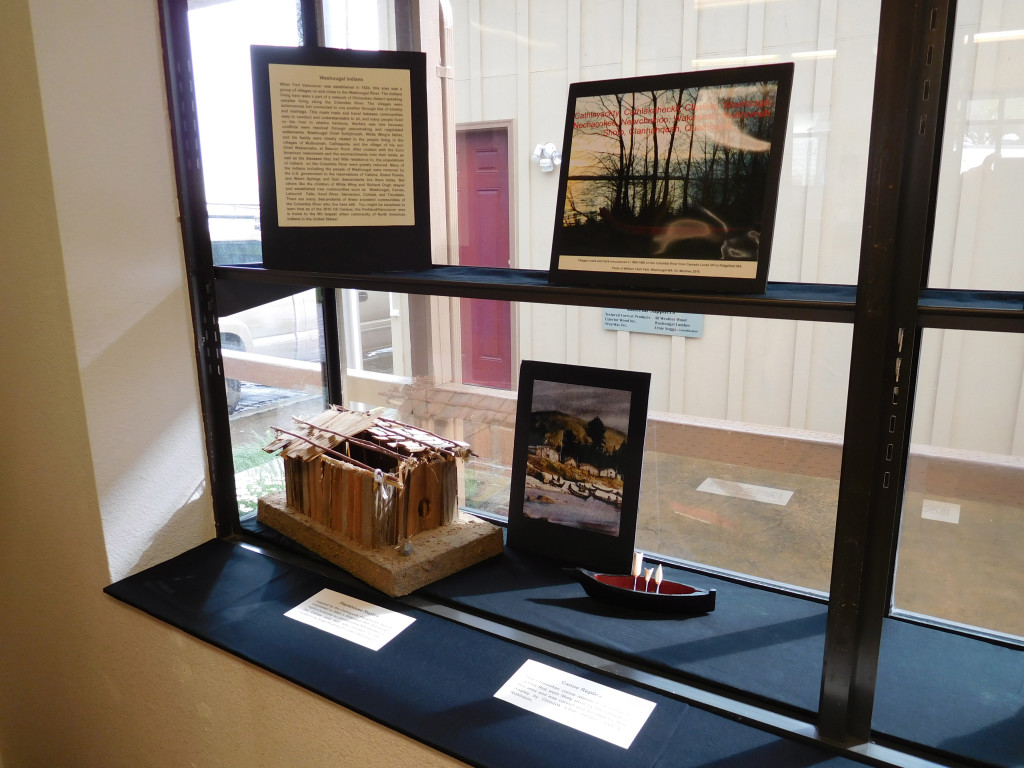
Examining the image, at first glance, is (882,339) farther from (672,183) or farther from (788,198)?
(788,198)

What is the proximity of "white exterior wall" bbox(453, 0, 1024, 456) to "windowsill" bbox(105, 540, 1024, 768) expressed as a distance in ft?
1.31

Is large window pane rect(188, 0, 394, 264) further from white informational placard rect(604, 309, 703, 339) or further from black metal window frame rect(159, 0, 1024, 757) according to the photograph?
white informational placard rect(604, 309, 703, 339)

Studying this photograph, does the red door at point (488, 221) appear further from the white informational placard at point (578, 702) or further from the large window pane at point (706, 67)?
the white informational placard at point (578, 702)

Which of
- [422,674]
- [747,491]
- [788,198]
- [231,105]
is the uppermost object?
[231,105]

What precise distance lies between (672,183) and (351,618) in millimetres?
920

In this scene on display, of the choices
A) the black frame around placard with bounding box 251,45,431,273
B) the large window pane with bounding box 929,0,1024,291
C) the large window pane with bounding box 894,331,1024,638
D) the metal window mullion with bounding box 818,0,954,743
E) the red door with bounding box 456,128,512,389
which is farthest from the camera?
the red door with bounding box 456,128,512,389

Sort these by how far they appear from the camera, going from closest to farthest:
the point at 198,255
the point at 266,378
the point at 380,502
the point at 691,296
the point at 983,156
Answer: the point at 691,296 < the point at 983,156 < the point at 380,502 < the point at 198,255 < the point at 266,378

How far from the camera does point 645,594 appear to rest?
1284 mm

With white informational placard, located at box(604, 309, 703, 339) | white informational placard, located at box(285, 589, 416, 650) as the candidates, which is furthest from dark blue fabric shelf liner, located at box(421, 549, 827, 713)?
white informational placard, located at box(604, 309, 703, 339)

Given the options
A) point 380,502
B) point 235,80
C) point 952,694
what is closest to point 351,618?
point 380,502

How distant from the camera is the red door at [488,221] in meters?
1.65

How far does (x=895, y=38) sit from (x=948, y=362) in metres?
0.64

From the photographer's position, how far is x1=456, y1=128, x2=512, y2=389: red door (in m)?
1.65

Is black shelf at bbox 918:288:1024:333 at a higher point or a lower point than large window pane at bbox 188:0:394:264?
lower
